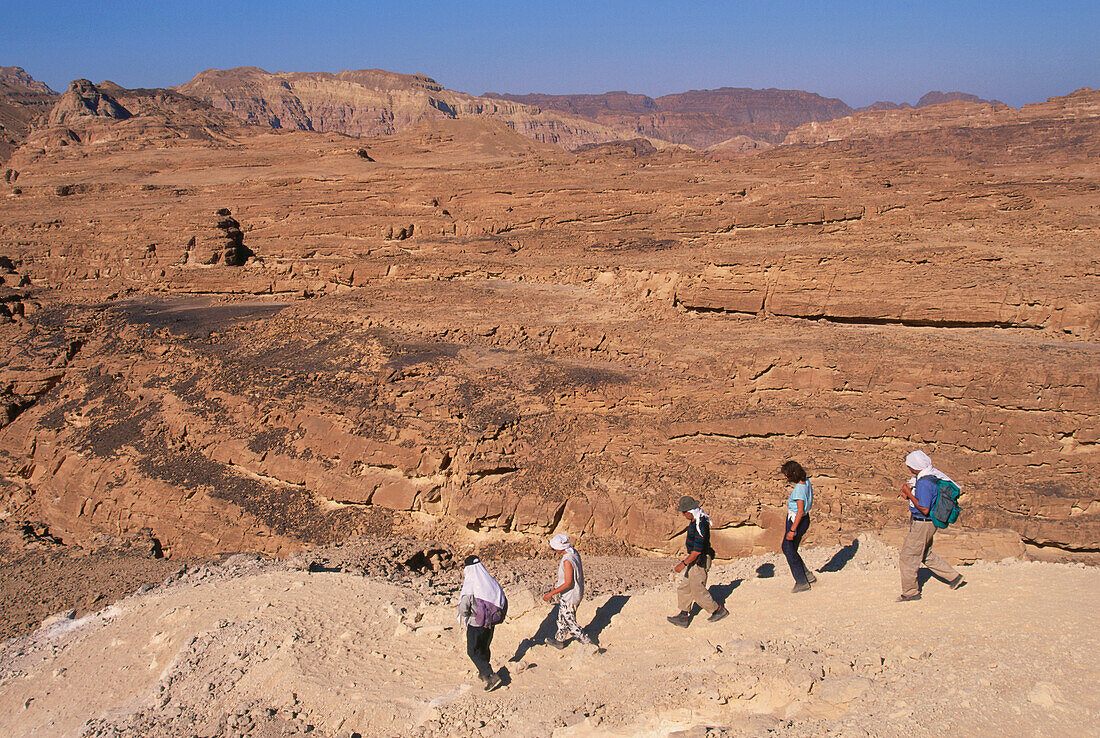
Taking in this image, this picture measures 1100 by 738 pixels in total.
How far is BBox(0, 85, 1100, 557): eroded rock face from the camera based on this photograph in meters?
8.53

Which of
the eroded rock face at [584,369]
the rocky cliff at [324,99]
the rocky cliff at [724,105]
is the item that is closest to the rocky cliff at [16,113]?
the rocky cliff at [324,99]

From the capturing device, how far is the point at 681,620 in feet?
18.6

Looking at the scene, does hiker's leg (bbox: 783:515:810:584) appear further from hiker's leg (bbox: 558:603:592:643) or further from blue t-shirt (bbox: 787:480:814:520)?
hiker's leg (bbox: 558:603:592:643)

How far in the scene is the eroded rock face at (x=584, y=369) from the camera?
853cm

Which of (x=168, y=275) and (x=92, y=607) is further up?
(x=168, y=275)

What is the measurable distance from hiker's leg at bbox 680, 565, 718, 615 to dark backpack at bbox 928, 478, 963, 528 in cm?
169

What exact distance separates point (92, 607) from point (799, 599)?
794 centimetres

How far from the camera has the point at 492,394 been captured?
10172 mm

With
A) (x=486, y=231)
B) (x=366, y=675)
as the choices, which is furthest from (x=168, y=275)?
(x=366, y=675)

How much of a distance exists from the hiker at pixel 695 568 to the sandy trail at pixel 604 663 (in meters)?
0.12

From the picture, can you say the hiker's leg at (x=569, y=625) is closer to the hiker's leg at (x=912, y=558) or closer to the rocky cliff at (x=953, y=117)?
the hiker's leg at (x=912, y=558)

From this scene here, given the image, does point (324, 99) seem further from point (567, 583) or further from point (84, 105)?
point (567, 583)

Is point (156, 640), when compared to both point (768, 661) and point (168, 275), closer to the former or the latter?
point (768, 661)

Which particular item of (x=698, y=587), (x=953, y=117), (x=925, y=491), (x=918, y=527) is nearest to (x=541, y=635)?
(x=698, y=587)
